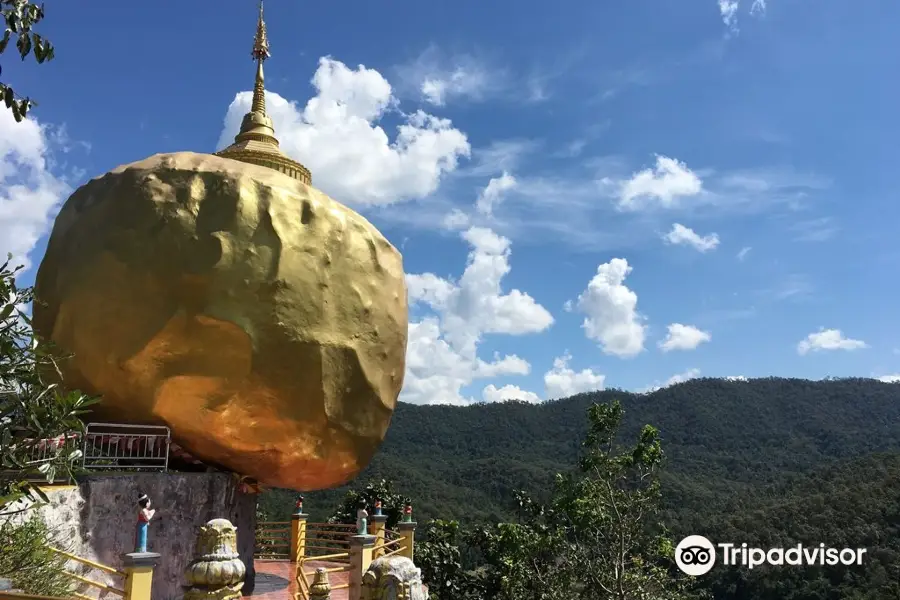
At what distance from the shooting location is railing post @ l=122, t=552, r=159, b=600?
681cm

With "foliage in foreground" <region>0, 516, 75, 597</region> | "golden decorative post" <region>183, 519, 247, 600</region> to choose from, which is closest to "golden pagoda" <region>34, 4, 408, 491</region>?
"foliage in foreground" <region>0, 516, 75, 597</region>

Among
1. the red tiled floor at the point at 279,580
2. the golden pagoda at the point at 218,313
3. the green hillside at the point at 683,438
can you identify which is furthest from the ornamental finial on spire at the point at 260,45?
the green hillside at the point at 683,438

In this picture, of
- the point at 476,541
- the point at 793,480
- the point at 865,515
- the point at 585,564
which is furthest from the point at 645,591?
the point at 793,480

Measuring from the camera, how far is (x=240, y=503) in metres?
10.6

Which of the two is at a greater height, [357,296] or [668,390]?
[668,390]

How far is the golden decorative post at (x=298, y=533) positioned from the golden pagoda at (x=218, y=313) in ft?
15.3

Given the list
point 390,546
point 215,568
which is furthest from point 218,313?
point 390,546

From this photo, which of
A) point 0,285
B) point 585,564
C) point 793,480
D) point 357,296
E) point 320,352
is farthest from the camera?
point 793,480

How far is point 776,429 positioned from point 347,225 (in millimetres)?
100059

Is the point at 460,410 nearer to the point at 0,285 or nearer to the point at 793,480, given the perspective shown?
the point at 793,480

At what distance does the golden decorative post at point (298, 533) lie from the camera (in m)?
14.7

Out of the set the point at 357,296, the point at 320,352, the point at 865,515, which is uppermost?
the point at 357,296

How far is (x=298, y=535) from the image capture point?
1502 centimetres

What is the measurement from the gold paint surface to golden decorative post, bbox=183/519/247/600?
126 inches
